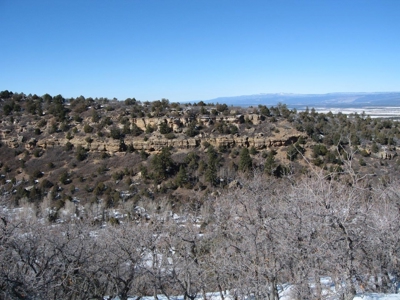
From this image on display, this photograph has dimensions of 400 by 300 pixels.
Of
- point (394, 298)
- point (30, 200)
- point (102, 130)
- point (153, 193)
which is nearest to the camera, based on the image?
point (394, 298)

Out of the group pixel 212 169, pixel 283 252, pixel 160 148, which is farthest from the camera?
pixel 160 148

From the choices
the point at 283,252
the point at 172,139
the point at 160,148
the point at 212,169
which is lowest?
the point at 212,169

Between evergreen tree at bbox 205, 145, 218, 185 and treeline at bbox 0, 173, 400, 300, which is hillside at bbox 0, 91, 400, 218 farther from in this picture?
treeline at bbox 0, 173, 400, 300

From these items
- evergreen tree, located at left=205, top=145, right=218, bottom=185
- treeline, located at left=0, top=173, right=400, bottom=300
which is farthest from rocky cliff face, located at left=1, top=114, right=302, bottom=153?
treeline, located at left=0, top=173, right=400, bottom=300

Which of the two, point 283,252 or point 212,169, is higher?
point 283,252

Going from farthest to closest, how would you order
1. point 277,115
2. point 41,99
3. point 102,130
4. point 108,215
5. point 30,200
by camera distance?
point 41,99
point 277,115
point 102,130
point 30,200
point 108,215

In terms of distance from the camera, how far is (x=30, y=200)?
89.4 feet

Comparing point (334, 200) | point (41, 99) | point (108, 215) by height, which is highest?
point (41, 99)

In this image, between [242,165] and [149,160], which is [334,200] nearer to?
[242,165]

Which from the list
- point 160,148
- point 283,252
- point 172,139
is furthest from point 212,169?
point 283,252

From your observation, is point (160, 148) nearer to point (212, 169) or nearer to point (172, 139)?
point (172, 139)

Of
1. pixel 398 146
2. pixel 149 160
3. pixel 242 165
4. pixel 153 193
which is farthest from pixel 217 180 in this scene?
pixel 398 146

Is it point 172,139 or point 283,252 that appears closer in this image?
point 283,252

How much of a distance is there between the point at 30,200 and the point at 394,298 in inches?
1042
